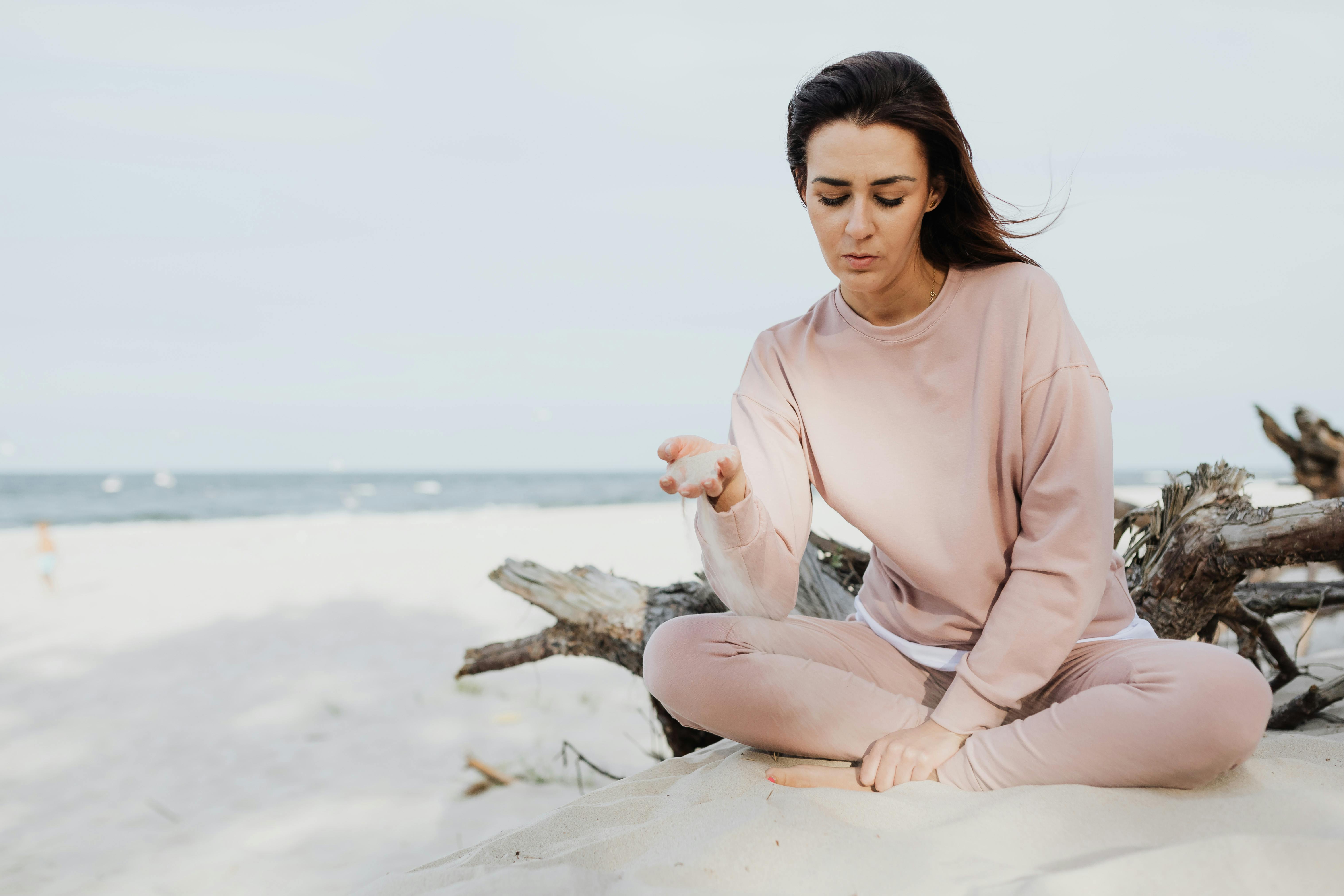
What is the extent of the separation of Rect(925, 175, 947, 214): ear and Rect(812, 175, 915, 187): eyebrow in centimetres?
10

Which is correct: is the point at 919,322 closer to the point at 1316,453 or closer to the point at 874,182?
the point at 874,182

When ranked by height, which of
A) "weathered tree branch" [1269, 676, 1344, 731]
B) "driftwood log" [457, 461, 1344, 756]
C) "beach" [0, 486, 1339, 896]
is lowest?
"beach" [0, 486, 1339, 896]

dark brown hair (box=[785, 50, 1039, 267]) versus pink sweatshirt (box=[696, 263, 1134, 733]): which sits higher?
dark brown hair (box=[785, 50, 1039, 267])

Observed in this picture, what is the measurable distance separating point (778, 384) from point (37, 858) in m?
2.36

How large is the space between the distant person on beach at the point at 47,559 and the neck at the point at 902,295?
7.23m

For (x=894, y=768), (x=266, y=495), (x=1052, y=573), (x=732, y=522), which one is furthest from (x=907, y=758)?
(x=266, y=495)

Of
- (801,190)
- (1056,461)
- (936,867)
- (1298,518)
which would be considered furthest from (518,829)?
(1298,518)

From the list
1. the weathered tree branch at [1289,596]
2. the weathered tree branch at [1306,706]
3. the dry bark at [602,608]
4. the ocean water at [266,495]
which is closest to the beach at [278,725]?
the dry bark at [602,608]

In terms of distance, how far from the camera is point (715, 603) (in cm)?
271

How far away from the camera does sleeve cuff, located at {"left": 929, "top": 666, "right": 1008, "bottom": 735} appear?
1618 millimetres

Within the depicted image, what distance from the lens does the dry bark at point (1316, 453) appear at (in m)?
3.70

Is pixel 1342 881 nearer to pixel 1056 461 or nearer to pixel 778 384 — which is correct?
pixel 1056 461

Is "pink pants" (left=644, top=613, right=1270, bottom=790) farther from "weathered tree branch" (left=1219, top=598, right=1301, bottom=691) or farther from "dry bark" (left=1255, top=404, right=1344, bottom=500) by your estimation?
"dry bark" (left=1255, top=404, right=1344, bottom=500)

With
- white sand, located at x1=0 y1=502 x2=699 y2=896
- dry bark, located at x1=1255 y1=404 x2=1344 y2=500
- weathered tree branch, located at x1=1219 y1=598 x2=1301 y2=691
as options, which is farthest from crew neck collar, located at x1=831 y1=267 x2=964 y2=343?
dry bark, located at x1=1255 y1=404 x2=1344 y2=500
